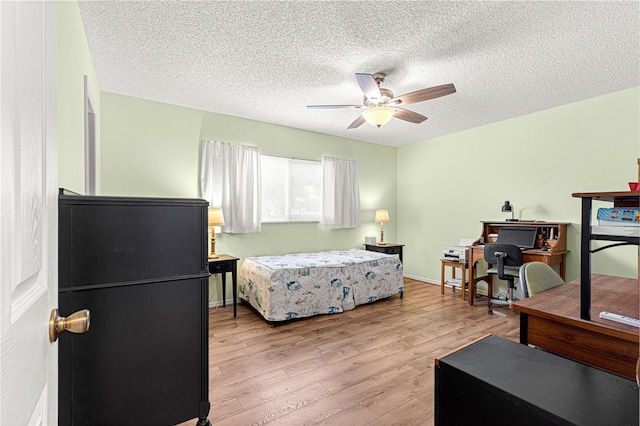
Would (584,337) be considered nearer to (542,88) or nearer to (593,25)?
Result: (593,25)

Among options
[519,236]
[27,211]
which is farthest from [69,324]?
[519,236]

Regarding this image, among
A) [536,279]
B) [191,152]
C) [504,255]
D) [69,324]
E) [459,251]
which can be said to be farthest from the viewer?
[459,251]

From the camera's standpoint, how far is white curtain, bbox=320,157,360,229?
4871mm

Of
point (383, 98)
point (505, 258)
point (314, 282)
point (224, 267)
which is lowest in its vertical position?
point (314, 282)

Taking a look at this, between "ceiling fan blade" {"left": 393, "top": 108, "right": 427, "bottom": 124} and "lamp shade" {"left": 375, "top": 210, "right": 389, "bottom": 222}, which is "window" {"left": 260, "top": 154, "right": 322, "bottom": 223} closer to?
"lamp shade" {"left": 375, "top": 210, "right": 389, "bottom": 222}

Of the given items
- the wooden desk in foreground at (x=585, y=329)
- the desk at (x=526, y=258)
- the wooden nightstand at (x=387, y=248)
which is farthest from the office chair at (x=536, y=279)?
the wooden nightstand at (x=387, y=248)

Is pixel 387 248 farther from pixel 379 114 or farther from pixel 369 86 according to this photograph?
pixel 369 86

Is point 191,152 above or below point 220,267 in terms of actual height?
above

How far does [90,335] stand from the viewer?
51.6 inches

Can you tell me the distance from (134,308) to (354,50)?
7.42 feet

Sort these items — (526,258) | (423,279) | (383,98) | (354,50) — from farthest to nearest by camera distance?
(423,279)
(526,258)
(383,98)
(354,50)

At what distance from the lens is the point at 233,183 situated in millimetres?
4004

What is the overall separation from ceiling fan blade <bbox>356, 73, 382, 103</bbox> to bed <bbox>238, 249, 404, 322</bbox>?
1906 millimetres

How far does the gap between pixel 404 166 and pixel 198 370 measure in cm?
492
